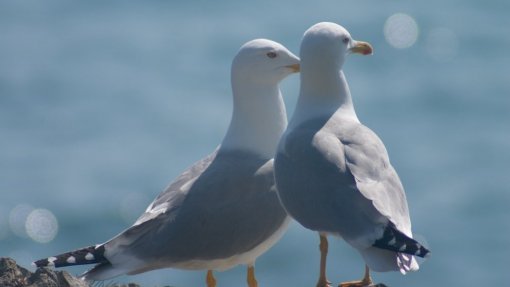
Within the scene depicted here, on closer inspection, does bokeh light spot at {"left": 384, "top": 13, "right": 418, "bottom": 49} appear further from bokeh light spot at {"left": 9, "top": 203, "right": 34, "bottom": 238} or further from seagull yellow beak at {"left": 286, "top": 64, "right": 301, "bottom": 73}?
seagull yellow beak at {"left": 286, "top": 64, "right": 301, "bottom": 73}

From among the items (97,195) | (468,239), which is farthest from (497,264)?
(97,195)

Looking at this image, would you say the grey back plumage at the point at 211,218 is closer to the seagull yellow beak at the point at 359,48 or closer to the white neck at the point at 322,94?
the white neck at the point at 322,94

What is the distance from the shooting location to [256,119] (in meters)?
7.89

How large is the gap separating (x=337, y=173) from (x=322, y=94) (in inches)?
32.1

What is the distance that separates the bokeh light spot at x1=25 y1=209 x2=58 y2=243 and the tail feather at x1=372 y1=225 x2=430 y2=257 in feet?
31.2

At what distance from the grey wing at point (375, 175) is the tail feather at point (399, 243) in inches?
3.2

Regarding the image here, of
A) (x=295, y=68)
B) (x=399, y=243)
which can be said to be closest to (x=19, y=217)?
(x=295, y=68)

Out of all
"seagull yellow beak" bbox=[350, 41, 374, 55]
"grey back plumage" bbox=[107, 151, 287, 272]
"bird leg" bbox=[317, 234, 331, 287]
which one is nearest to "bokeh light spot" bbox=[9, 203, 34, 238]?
"grey back plumage" bbox=[107, 151, 287, 272]

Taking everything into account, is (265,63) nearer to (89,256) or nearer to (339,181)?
(339,181)

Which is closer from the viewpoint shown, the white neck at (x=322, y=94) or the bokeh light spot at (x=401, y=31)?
the white neck at (x=322, y=94)

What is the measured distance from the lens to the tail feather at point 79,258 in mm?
6956

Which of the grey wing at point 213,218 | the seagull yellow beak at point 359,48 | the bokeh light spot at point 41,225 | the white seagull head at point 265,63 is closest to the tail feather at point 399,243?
the grey wing at point 213,218

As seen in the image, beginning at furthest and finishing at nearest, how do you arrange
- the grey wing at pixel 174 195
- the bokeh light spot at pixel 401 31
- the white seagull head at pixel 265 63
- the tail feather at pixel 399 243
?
the bokeh light spot at pixel 401 31 → the white seagull head at pixel 265 63 → the grey wing at pixel 174 195 → the tail feather at pixel 399 243

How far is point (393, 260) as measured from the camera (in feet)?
21.3
